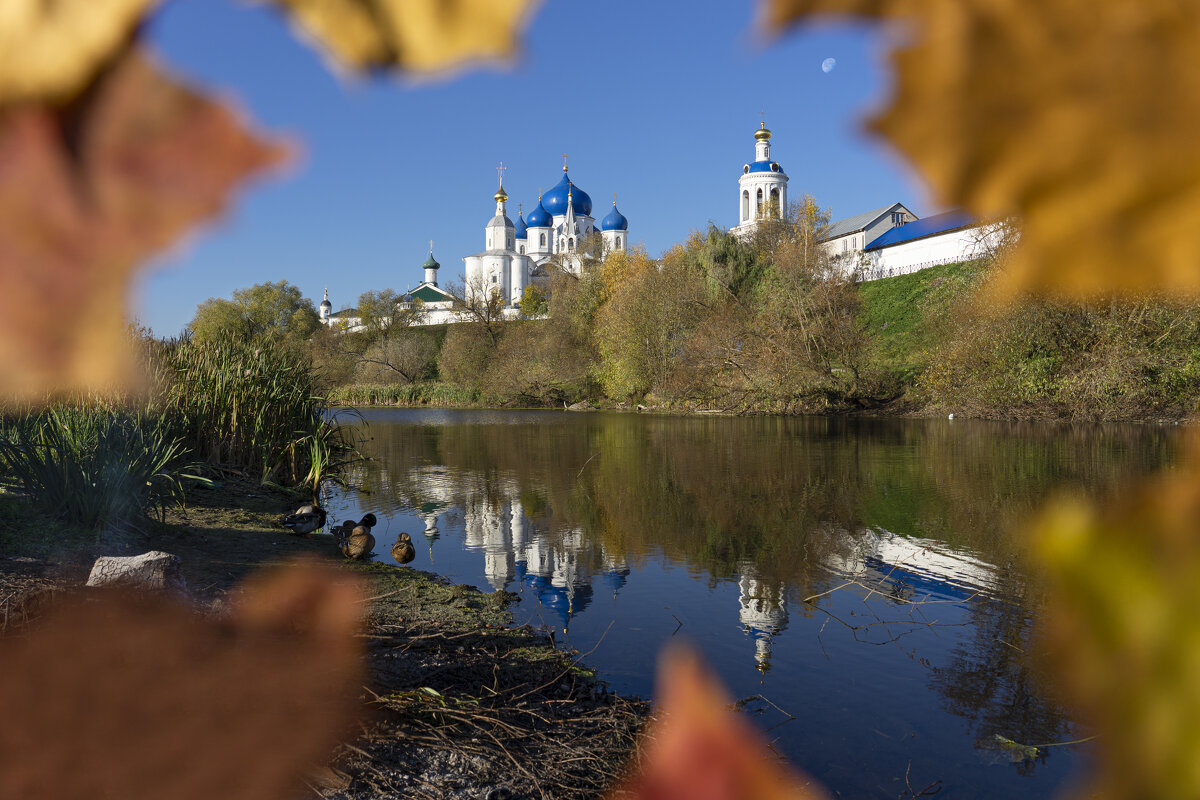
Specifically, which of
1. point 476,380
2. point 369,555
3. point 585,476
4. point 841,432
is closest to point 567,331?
point 476,380

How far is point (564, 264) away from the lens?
148 feet

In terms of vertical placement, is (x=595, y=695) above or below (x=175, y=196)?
below

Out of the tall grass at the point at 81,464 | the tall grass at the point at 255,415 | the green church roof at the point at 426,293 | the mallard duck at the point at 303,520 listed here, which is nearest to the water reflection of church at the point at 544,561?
the mallard duck at the point at 303,520

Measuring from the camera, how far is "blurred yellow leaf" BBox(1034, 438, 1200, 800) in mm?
128

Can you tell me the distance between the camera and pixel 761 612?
4906 mm

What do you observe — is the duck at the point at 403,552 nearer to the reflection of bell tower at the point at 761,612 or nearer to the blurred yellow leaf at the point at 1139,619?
the reflection of bell tower at the point at 761,612

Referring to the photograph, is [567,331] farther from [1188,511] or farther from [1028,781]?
[1188,511]

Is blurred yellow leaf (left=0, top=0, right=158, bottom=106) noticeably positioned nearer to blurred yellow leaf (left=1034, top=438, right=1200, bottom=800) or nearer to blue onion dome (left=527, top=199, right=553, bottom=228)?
blurred yellow leaf (left=1034, top=438, right=1200, bottom=800)

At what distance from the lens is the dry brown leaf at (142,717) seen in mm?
244

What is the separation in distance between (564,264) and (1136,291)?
4573cm

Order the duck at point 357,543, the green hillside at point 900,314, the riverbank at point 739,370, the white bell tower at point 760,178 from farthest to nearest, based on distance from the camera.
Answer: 1. the green hillside at point 900,314
2. the riverbank at point 739,370
3. the duck at point 357,543
4. the white bell tower at point 760,178

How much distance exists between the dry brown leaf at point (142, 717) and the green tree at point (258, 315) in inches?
4.8

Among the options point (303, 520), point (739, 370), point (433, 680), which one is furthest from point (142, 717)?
point (739, 370)

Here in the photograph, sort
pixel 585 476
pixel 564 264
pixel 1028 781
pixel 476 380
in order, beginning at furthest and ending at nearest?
pixel 564 264, pixel 476 380, pixel 585 476, pixel 1028 781
